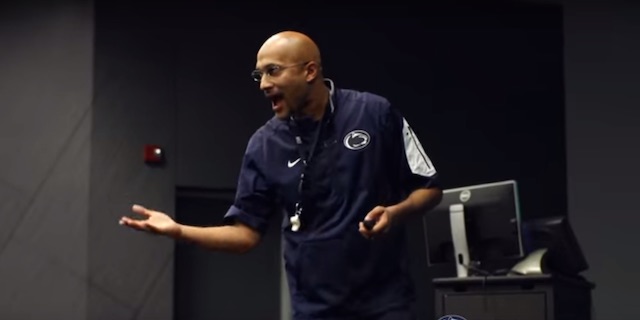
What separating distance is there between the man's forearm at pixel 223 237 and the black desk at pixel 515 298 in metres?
2.18

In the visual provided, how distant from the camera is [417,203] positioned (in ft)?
7.00

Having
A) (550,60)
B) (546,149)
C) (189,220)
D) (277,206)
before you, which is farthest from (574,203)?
(277,206)

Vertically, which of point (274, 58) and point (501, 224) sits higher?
point (274, 58)

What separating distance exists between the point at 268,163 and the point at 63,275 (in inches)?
162

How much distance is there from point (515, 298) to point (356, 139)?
2.29 metres

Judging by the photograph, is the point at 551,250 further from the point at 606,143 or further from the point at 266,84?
the point at 606,143

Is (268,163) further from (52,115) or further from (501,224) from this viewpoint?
(52,115)

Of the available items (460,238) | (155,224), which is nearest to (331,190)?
(155,224)

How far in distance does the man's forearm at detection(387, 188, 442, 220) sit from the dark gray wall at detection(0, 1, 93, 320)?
169 inches

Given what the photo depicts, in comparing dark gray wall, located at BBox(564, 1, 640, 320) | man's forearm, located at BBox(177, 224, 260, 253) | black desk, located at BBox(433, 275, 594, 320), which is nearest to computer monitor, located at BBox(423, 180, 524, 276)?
black desk, located at BBox(433, 275, 594, 320)

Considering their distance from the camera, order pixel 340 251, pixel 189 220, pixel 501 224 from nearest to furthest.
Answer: pixel 340 251, pixel 501 224, pixel 189 220

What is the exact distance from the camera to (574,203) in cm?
745

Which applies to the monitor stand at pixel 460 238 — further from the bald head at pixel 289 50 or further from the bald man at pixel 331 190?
the bald head at pixel 289 50

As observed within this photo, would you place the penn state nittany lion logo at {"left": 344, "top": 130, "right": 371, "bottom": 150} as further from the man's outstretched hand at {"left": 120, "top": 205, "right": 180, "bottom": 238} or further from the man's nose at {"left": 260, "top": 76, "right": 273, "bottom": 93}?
the man's outstretched hand at {"left": 120, "top": 205, "right": 180, "bottom": 238}
